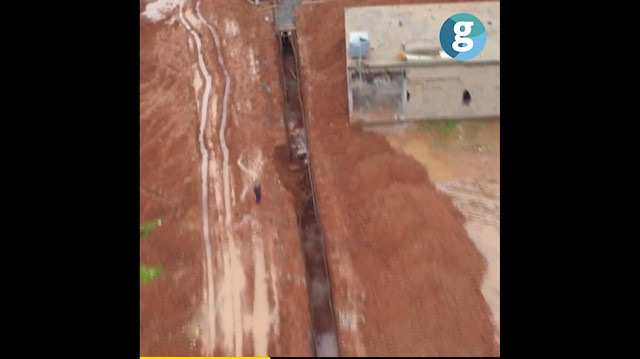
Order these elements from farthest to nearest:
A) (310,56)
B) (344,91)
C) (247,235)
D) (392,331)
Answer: (310,56) < (344,91) < (247,235) < (392,331)

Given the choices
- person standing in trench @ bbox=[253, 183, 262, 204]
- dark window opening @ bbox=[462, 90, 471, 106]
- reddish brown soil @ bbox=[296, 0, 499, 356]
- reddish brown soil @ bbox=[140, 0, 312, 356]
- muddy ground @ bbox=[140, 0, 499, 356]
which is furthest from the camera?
dark window opening @ bbox=[462, 90, 471, 106]

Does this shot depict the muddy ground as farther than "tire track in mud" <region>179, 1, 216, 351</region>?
No

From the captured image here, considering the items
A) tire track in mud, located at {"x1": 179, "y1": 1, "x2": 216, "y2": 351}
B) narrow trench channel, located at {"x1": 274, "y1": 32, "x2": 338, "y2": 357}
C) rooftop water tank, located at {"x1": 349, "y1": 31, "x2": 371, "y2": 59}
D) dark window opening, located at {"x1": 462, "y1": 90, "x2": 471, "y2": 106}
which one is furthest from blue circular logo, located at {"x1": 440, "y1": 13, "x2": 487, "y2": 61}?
tire track in mud, located at {"x1": 179, "y1": 1, "x2": 216, "y2": 351}

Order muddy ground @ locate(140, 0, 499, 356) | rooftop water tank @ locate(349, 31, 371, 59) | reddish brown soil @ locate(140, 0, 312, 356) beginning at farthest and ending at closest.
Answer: rooftop water tank @ locate(349, 31, 371, 59) < reddish brown soil @ locate(140, 0, 312, 356) < muddy ground @ locate(140, 0, 499, 356)

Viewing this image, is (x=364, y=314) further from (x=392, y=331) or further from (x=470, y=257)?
(x=470, y=257)

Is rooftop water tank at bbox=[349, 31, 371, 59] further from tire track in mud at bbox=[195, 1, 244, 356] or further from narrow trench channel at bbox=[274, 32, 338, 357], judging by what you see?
tire track in mud at bbox=[195, 1, 244, 356]

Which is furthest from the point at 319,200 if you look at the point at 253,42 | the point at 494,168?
the point at 253,42
